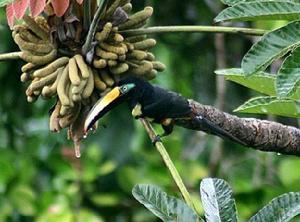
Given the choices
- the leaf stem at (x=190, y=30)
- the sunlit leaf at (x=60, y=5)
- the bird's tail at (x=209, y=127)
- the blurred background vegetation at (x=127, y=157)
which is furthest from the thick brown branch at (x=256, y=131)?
the blurred background vegetation at (x=127, y=157)

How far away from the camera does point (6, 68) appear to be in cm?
293

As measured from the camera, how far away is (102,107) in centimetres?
121

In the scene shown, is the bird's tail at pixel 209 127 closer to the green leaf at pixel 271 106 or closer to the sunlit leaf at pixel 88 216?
the green leaf at pixel 271 106

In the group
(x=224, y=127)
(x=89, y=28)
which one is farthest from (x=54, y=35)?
(x=224, y=127)

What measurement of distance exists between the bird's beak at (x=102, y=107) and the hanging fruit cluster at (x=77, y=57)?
0.05 m

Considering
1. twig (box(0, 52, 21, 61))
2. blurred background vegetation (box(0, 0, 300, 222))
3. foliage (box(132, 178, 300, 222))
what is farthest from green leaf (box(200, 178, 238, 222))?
blurred background vegetation (box(0, 0, 300, 222))

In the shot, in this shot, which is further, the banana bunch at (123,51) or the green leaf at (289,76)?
the banana bunch at (123,51)

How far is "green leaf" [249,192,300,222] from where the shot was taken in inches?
40.0

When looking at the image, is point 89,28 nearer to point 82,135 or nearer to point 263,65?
point 82,135

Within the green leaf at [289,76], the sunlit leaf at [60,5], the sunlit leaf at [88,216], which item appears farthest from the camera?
the sunlit leaf at [88,216]

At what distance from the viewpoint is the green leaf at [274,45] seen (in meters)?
1.05

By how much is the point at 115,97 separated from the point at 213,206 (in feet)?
0.79

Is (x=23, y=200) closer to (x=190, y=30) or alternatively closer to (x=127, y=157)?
(x=127, y=157)

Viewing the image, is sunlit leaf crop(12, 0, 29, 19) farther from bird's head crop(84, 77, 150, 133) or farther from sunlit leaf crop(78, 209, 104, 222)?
sunlit leaf crop(78, 209, 104, 222)
